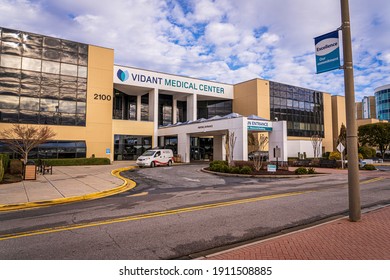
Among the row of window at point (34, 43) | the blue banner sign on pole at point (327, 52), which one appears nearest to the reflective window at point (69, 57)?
the row of window at point (34, 43)

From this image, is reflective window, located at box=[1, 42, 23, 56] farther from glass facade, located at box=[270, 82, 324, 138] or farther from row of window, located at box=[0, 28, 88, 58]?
glass facade, located at box=[270, 82, 324, 138]

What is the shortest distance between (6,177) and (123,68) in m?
24.6

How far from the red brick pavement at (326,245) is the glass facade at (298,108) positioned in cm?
4220

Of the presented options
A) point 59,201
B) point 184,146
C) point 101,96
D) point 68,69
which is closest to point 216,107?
point 184,146

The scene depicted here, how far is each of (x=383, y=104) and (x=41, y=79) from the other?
119 m

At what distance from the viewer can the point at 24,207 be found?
367 inches

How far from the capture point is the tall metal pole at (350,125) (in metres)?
6.74

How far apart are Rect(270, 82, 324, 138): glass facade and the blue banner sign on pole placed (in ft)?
132

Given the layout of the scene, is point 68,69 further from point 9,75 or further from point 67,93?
point 9,75

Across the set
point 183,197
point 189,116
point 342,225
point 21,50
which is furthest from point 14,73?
point 342,225

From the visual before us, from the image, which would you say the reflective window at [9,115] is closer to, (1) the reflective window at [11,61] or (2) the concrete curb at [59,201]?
(1) the reflective window at [11,61]

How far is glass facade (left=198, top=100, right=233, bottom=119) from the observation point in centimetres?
4862

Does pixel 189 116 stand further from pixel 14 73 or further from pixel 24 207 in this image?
pixel 24 207

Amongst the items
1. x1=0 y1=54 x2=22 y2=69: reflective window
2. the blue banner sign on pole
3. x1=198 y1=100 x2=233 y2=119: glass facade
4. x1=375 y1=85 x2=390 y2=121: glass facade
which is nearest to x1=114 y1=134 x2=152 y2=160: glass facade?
x1=0 y1=54 x2=22 y2=69: reflective window
